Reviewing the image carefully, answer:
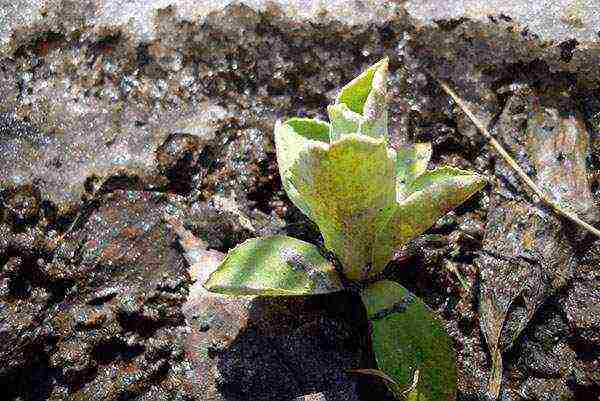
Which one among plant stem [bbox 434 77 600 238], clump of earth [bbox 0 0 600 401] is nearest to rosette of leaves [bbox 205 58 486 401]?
clump of earth [bbox 0 0 600 401]

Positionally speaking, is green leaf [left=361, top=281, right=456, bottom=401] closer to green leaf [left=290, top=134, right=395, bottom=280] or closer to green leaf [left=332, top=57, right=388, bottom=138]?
green leaf [left=290, top=134, right=395, bottom=280]

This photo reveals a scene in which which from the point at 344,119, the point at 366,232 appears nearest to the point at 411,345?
the point at 366,232

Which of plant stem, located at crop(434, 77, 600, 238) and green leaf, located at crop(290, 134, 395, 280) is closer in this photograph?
green leaf, located at crop(290, 134, 395, 280)

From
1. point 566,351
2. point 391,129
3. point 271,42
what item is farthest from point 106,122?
point 566,351

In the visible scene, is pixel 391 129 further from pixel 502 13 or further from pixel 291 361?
pixel 291 361

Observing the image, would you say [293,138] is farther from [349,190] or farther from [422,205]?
[422,205]
